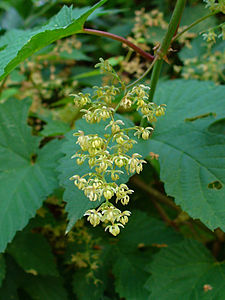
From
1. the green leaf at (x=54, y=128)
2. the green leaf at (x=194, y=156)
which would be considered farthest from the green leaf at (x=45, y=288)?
the green leaf at (x=194, y=156)

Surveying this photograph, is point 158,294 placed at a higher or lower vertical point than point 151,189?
lower

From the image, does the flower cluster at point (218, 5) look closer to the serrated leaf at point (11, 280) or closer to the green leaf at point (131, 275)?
the green leaf at point (131, 275)

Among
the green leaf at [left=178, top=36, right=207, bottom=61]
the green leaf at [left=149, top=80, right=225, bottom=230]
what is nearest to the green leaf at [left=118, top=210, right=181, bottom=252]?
the green leaf at [left=149, top=80, right=225, bottom=230]

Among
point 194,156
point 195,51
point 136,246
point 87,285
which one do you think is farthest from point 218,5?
point 195,51

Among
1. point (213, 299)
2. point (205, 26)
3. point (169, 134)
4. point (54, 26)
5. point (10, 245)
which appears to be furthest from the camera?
point (205, 26)

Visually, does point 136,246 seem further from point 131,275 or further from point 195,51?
point 195,51

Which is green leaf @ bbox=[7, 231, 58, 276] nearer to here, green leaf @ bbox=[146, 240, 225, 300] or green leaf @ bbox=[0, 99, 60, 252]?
green leaf @ bbox=[0, 99, 60, 252]

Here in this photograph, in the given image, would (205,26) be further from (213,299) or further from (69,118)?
(213,299)

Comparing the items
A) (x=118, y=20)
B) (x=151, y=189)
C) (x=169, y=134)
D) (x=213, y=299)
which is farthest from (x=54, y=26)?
(x=118, y=20)
